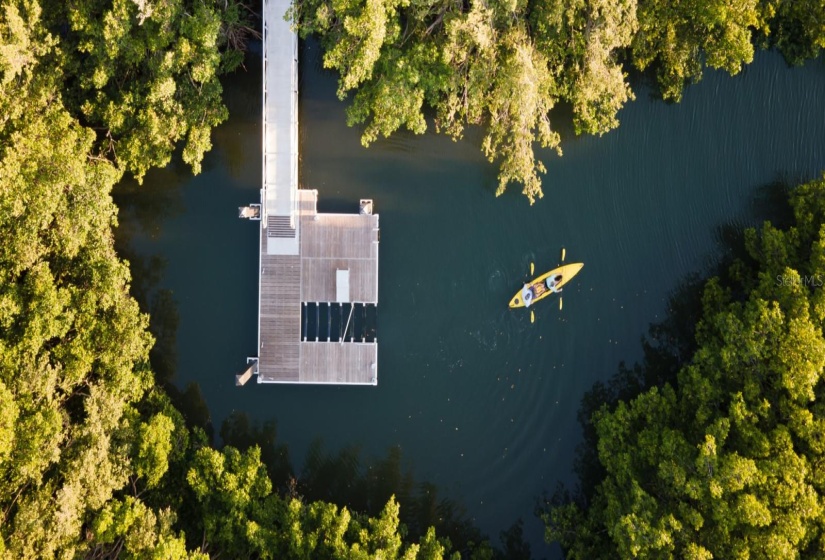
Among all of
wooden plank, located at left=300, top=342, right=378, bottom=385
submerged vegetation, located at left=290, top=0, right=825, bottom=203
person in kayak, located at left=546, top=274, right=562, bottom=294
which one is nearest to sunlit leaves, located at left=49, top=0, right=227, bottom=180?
submerged vegetation, located at left=290, top=0, right=825, bottom=203

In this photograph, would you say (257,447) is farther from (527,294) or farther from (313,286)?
(527,294)

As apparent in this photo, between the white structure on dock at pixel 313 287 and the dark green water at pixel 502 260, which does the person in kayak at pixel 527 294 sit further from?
the white structure on dock at pixel 313 287

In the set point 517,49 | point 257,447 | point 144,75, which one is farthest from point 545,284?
point 144,75

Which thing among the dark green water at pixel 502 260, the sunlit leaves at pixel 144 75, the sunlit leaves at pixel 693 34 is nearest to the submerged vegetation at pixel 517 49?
the sunlit leaves at pixel 693 34

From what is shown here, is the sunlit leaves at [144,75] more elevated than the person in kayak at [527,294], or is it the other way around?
the sunlit leaves at [144,75]

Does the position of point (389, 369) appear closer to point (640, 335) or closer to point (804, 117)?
point (640, 335)
